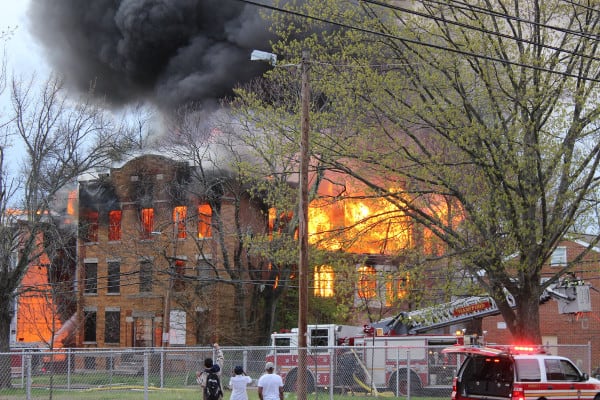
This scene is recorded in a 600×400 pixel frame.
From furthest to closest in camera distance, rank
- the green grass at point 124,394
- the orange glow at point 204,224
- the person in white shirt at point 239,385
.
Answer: the orange glow at point 204,224
the green grass at point 124,394
the person in white shirt at point 239,385

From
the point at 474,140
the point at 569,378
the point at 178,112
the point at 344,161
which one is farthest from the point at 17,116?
the point at 569,378

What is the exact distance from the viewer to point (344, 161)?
16.9 m

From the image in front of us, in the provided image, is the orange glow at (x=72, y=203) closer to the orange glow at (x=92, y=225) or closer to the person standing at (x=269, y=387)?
the orange glow at (x=92, y=225)

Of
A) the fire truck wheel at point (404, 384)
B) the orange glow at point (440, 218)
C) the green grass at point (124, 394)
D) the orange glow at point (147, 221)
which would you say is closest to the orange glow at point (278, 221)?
the orange glow at point (147, 221)

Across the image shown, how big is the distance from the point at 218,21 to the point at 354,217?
17.1 meters

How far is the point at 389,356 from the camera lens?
2080cm

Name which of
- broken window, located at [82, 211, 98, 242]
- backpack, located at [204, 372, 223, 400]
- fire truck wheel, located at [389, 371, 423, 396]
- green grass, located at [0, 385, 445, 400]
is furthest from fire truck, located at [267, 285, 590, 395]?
broken window, located at [82, 211, 98, 242]

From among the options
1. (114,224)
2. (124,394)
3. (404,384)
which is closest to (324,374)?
(404,384)

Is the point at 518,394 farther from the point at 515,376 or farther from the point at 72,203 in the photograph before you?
the point at 72,203

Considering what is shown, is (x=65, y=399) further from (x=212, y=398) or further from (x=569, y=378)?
(x=569, y=378)

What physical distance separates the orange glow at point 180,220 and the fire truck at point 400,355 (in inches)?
412

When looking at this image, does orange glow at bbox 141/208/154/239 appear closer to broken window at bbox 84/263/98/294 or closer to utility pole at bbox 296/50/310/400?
broken window at bbox 84/263/98/294

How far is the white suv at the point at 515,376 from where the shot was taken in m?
12.1

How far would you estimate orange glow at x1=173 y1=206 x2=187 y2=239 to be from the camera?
31.0m
